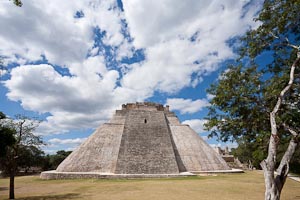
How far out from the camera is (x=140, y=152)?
1020 inches

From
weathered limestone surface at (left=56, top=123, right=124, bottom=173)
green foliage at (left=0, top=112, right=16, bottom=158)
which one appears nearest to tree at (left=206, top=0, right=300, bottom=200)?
green foliage at (left=0, top=112, right=16, bottom=158)

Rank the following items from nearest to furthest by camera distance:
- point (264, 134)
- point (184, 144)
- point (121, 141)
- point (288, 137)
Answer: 1. point (264, 134)
2. point (288, 137)
3. point (121, 141)
4. point (184, 144)

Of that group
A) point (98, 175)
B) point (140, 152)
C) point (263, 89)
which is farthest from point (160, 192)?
point (140, 152)

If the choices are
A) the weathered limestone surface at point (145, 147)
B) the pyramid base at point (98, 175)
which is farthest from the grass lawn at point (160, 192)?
the weathered limestone surface at point (145, 147)

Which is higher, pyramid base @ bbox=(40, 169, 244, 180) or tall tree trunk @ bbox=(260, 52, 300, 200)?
tall tree trunk @ bbox=(260, 52, 300, 200)

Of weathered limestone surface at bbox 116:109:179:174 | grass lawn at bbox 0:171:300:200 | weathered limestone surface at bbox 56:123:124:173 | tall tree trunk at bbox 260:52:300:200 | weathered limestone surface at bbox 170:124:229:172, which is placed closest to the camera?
tall tree trunk at bbox 260:52:300:200

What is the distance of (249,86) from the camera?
7590mm

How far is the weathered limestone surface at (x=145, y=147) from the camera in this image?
23938 mm

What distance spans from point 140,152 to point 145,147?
990mm

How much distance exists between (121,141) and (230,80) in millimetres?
20679

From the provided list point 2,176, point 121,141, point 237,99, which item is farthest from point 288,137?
point 2,176

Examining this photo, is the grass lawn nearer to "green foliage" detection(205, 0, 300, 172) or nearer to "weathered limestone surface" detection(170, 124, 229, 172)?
"green foliage" detection(205, 0, 300, 172)

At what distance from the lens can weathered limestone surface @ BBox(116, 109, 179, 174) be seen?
23.9 metres

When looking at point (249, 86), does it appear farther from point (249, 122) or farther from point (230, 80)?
point (249, 122)
